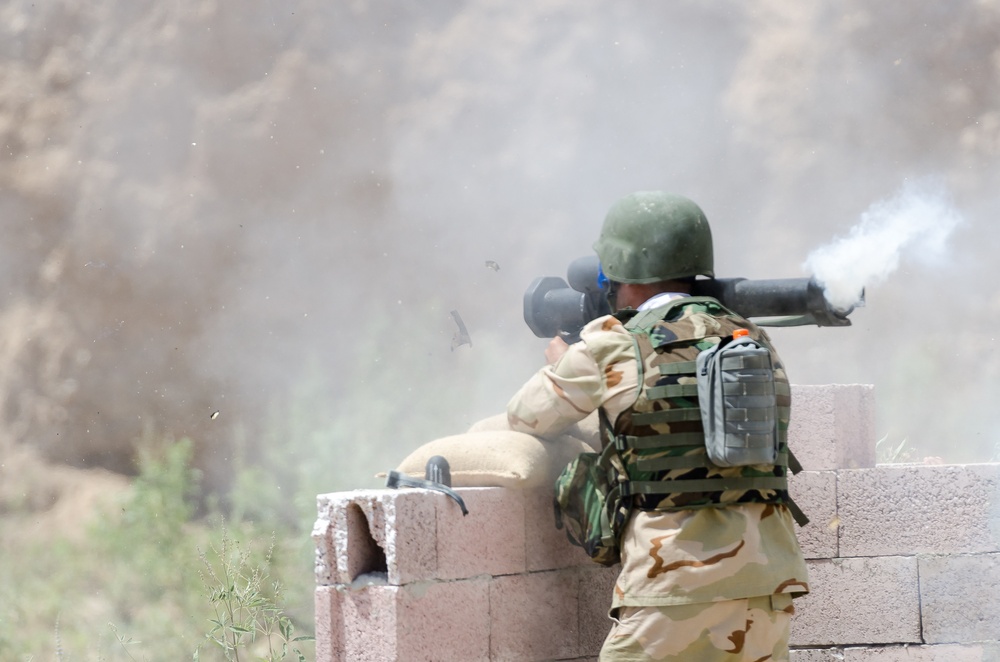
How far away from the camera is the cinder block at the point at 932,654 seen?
4309 mm

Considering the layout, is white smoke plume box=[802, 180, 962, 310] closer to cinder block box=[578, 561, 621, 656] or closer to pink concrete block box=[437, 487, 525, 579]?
pink concrete block box=[437, 487, 525, 579]

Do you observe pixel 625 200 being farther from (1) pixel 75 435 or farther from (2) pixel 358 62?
(1) pixel 75 435

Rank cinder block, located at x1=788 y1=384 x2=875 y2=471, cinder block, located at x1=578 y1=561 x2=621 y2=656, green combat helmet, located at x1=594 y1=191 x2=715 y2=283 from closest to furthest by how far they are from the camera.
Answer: green combat helmet, located at x1=594 y1=191 x2=715 y2=283 → cinder block, located at x1=578 y1=561 x2=621 y2=656 → cinder block, located at x1=788 y1=384 x2=875 y2=471

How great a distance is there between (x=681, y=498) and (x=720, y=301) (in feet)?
2.24

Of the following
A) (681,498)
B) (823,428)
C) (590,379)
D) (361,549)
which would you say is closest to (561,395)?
(590,379)

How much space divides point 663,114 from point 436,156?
7.95 ft

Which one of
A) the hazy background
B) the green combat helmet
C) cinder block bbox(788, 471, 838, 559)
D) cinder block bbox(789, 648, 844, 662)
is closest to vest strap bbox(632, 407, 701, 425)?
the green combat helmet

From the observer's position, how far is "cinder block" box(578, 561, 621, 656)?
3.83 metres

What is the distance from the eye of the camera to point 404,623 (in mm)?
3174

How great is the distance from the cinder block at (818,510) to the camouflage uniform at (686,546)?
126 centimetres

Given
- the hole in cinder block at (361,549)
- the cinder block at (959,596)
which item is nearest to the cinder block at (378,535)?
the hole in cinder block at (361,549)

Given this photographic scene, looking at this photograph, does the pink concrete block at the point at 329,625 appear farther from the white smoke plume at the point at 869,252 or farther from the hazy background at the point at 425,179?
the hazy background at the point at 425,179

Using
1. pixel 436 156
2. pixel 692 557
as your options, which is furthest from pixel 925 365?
pixel 692 557

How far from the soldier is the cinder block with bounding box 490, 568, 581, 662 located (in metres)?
0.60
